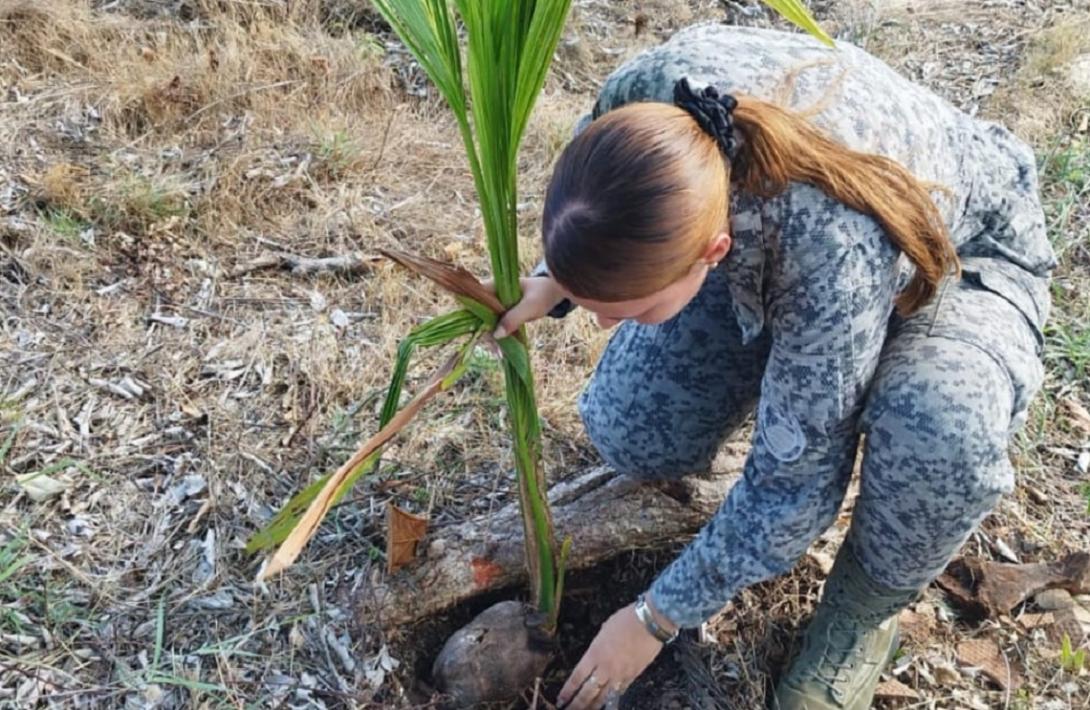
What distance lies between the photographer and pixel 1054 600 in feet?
5.54

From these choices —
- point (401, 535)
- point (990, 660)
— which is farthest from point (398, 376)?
point (990, 660)

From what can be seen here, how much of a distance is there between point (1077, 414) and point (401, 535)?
1331 mm

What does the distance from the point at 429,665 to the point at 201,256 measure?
1026mm

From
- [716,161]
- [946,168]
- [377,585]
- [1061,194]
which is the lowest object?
[377,585]

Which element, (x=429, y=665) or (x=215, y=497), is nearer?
(x=429, y=665)

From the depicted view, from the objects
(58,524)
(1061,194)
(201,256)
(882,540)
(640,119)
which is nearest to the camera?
(640,119)

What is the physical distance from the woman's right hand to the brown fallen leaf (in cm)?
123

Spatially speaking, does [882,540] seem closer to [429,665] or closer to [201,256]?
[429,665]

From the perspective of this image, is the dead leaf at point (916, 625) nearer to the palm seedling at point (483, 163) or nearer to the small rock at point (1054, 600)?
the small rock at point (1054, 600)

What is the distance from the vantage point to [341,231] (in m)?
2.23

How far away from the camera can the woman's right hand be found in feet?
4.02

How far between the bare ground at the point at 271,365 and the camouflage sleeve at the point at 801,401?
26 cm

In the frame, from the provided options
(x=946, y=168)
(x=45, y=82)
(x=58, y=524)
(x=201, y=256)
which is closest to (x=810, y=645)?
(x=946, y=168)

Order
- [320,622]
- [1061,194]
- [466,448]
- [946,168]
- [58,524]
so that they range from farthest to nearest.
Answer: [1061,194] < [466,448] < [58,524] < [320,622] < [946,168]
